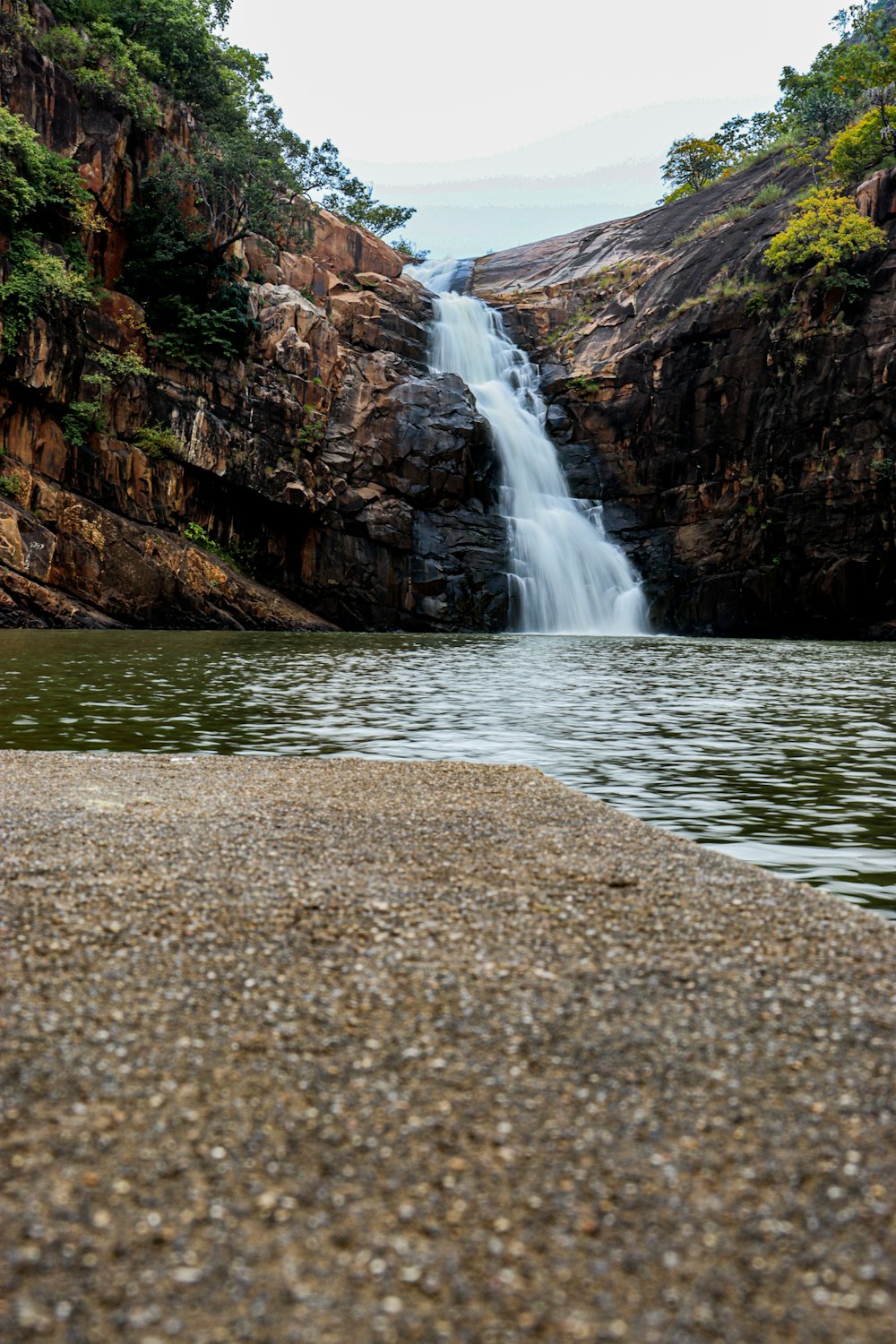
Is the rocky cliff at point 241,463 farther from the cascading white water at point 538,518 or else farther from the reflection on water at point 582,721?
the reflection on water at point 582,721

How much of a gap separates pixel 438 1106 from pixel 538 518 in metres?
40.9

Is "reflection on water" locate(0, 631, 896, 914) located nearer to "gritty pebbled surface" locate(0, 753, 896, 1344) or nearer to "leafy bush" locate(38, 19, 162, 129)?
"gritty pebbled surface" locate(0, 753, 896, 1344)

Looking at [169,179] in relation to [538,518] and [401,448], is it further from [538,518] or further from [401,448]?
[538,518]

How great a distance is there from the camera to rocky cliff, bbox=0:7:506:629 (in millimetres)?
31281

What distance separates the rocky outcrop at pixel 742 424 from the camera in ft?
123

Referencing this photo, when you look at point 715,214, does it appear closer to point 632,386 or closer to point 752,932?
point 632,386

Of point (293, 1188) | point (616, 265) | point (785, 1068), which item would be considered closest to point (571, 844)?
point (785, 1068)

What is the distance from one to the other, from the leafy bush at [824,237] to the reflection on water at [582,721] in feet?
75.8

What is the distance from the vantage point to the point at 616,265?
5200cm

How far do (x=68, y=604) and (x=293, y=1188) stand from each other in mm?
31174

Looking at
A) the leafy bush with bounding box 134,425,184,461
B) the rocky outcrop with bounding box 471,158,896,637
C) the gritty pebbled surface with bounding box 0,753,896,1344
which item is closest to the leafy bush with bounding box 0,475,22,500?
the leafy bush with bounding box 134,425,184,461

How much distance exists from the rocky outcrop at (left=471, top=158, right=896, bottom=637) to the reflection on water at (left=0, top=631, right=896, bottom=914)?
1577 centimetres

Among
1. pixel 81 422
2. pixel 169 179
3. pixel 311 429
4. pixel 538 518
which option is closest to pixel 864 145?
pixel 538 518

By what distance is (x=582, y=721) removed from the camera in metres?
12.8
